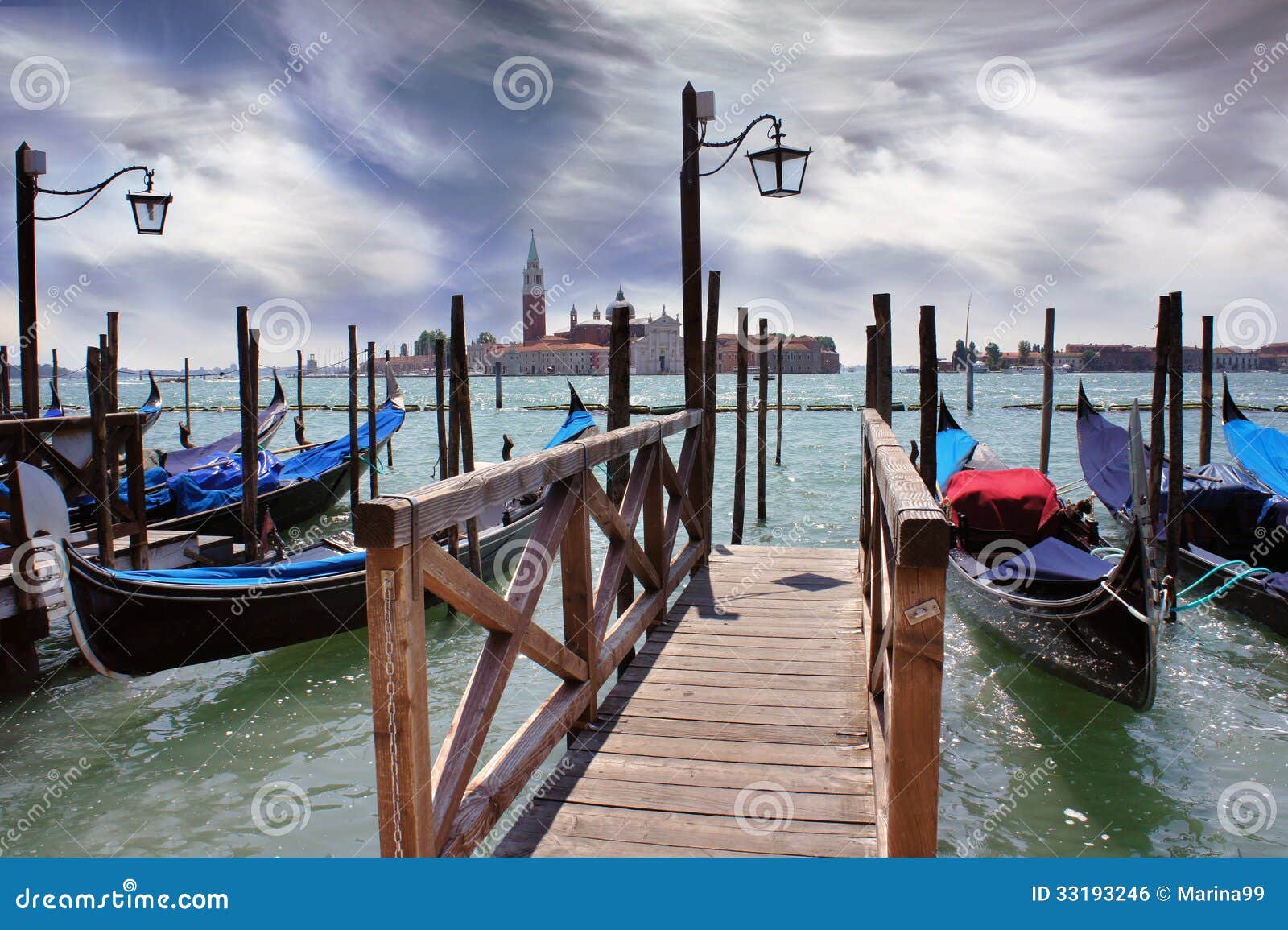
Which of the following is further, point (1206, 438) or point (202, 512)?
point (1206, 438)

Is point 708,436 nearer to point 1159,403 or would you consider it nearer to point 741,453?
point 741,453

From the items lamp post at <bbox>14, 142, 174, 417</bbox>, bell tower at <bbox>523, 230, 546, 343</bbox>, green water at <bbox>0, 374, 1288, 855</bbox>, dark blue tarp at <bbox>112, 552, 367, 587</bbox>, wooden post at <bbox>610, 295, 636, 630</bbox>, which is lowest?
green water at <bbox>0, 374, 1288, 855</bbox>

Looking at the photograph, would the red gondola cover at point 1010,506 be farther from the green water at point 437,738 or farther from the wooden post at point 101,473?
the wooden post at point 101,473

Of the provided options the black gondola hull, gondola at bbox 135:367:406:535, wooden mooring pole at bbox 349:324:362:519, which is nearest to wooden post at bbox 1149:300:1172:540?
the black gondola hull

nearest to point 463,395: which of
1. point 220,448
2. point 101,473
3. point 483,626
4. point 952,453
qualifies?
point 101,473

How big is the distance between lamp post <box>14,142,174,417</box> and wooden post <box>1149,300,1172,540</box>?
7.40m

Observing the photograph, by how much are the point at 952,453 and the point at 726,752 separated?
285 inches

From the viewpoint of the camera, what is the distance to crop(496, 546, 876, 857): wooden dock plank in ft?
7.25

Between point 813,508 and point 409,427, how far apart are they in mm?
27188

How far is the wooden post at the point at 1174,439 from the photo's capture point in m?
6.79

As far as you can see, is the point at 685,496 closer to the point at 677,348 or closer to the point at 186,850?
the point at 186,850

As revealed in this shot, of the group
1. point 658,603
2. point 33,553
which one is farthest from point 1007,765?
point 33,553

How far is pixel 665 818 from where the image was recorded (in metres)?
2.29

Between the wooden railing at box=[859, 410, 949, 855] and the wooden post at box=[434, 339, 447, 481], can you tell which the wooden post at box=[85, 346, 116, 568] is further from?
the wooden railing at box=[859, 410, 949, 855]
